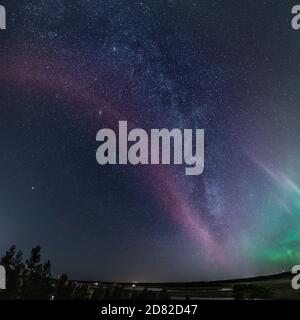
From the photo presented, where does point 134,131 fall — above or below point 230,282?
above
